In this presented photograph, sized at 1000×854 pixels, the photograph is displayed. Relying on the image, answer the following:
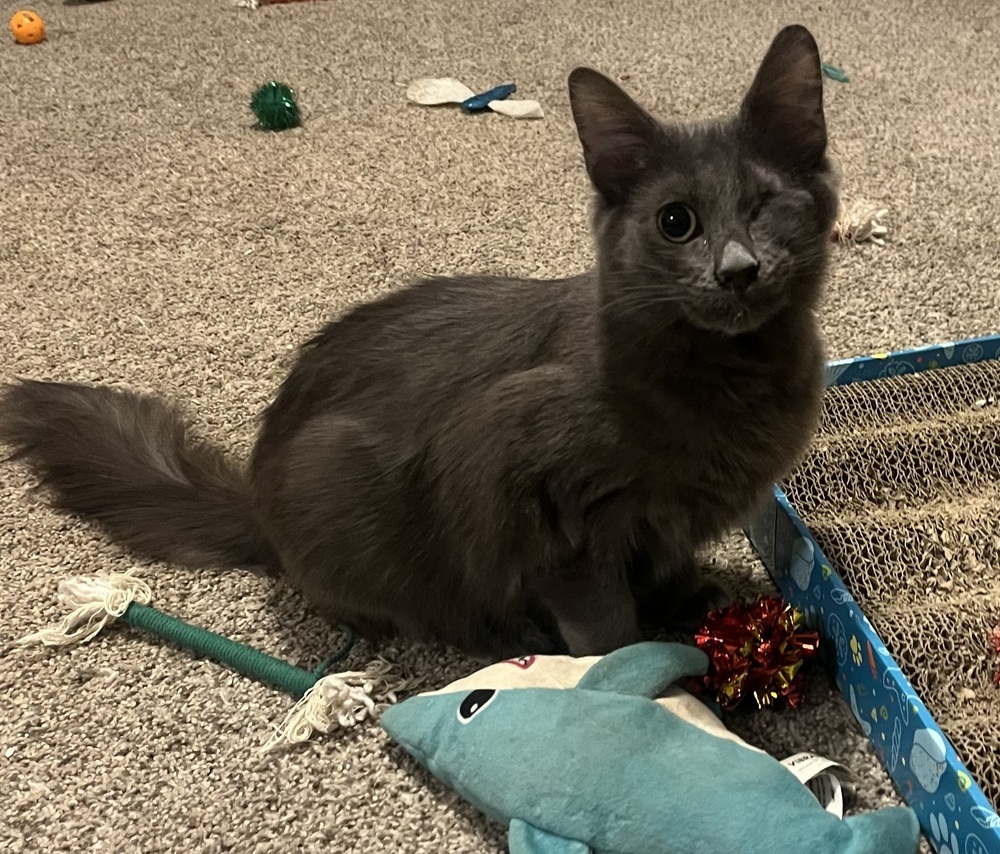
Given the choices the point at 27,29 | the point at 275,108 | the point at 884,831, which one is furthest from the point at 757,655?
the point at 27,29

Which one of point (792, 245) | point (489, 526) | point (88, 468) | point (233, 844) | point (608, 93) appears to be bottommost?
point (233, 844)

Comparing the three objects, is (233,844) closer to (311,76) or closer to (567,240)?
(567,240)

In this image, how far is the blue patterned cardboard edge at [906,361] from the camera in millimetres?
1455

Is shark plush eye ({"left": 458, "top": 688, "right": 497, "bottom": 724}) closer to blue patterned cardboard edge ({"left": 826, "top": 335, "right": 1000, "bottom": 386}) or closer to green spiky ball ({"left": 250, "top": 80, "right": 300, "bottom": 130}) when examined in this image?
blue patterned cardboard edge ({"left": 826, "top": 335, "right": 1000, "bottom": 386})

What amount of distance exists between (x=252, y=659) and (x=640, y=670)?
476 millimetres

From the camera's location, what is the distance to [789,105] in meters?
0.96

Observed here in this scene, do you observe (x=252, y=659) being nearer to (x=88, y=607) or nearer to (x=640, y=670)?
(x=88, y=607)

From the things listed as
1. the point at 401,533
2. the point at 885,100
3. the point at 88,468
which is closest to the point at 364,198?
the point at 88,468

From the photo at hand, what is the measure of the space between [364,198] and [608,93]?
4.32 ft

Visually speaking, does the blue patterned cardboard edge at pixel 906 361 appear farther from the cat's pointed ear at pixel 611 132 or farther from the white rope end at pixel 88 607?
the white rope end at pixel 88 607

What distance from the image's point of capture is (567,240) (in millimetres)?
1995

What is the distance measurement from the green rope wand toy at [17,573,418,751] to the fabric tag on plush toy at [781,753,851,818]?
1.49 feet

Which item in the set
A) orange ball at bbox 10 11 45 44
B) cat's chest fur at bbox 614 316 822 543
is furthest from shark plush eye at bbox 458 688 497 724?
orange ball at bbox 10 11 45 44

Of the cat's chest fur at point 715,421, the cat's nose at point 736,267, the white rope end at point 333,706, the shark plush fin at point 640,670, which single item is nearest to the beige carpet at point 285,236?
the white rope end at point 333,706
